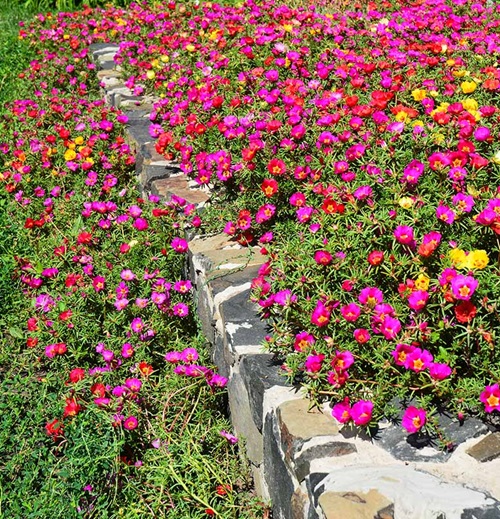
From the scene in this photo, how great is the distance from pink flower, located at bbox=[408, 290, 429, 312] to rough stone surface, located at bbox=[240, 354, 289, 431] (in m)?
0.54

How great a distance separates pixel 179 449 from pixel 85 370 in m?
0.69

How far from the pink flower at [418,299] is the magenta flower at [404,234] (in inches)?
8.0

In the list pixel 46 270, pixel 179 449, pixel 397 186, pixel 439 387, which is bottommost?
pixel 179 449

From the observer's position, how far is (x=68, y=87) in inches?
268

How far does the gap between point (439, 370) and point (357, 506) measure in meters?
0.47

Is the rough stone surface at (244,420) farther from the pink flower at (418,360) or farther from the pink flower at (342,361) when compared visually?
the pink flower at (418,360)

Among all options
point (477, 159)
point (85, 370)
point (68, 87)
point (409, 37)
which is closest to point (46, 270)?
point (85, 370)

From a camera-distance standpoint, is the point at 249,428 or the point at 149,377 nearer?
the point at 249,428

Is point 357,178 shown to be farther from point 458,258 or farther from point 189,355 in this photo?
point 189,355

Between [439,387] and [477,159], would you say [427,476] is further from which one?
[477,159]

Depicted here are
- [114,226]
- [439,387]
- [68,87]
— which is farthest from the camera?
[68,87]

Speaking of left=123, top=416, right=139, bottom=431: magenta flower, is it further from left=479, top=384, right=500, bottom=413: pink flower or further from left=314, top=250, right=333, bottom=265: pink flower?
left=479, top=384, right=500, bottom=413: pink flower

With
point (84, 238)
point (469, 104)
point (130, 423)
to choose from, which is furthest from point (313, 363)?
point (84, 238)

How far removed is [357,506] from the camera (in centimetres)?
180
